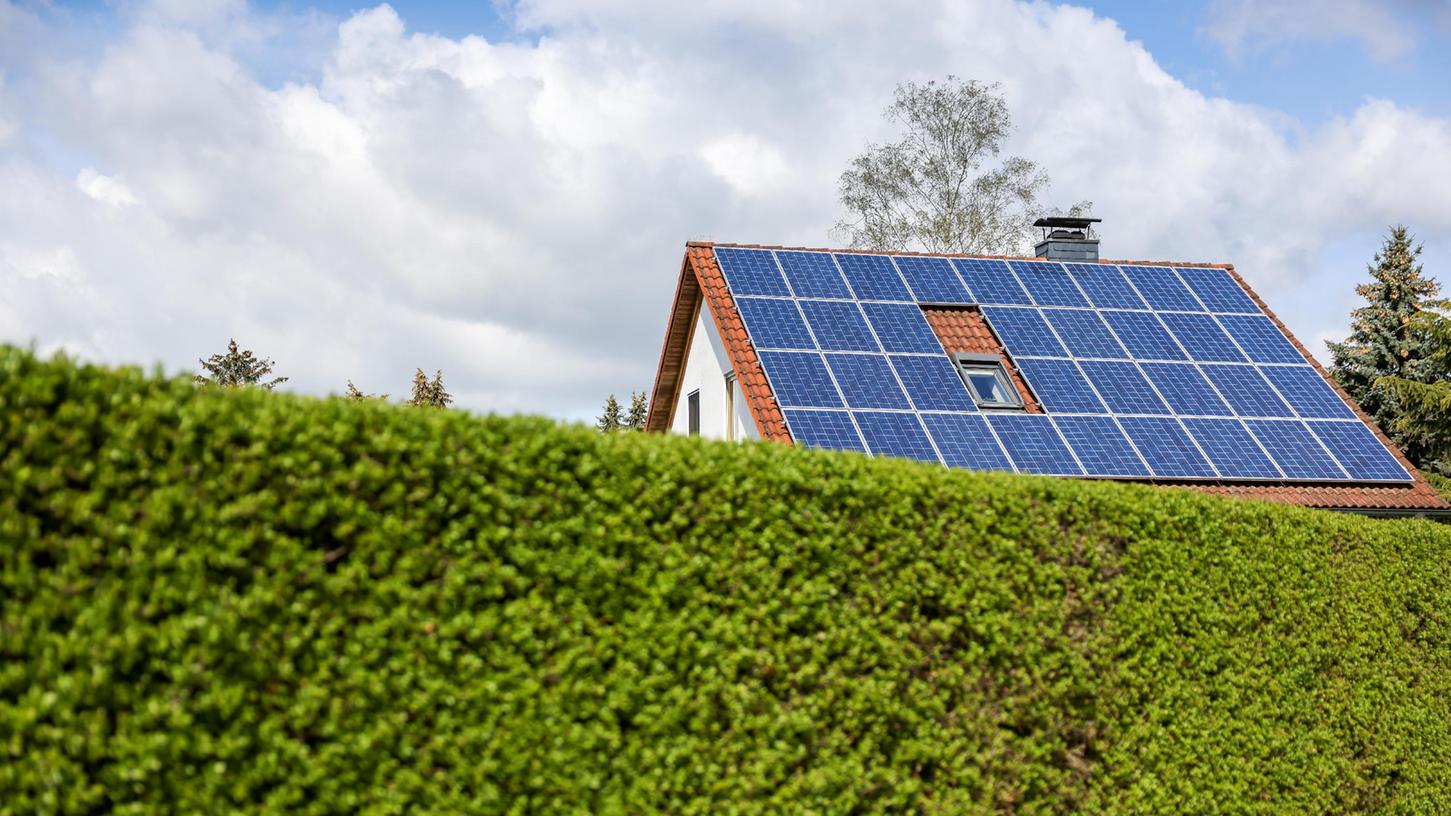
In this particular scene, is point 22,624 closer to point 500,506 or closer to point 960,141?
point 500,506

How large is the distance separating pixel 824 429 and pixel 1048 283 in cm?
762

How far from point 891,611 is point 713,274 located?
1312cm

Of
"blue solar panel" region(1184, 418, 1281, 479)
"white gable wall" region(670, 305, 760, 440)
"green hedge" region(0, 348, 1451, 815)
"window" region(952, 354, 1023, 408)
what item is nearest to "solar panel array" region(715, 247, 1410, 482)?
"blue solar panel" region(1184, 418, 1281, 479)

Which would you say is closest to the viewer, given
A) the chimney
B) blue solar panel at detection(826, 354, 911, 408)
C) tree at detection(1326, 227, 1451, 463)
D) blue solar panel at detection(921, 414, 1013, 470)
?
blue solar panel at detection(921, 414, 1013, 470)

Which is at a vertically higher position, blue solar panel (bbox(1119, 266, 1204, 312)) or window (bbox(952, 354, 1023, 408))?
blue solar panel (bbox(1119, 266, 1204, 312))

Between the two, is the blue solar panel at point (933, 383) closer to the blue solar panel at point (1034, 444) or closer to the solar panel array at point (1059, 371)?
the solar panel array at point (1059, 371)

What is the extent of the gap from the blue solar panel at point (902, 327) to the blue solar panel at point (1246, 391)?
477cm

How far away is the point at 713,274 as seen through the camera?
63.0ft

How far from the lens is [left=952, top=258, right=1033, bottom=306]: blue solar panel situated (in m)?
20.0

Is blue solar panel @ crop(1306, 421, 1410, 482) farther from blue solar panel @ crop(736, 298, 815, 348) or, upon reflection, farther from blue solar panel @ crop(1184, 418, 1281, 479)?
blue solar panel @ crop(736, 298, 815, 348)

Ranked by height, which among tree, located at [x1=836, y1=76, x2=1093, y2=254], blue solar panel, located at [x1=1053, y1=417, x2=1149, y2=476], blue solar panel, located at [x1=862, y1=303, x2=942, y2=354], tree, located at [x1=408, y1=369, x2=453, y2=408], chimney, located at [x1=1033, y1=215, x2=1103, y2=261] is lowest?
blue solar panel, located at [x1=1053, y1=417, x2=1149, y2=476]

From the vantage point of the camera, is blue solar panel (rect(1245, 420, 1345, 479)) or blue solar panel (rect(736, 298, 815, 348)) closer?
blue solar panel (rect(736, 298, 815, 348))

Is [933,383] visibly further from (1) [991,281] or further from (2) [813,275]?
(1) [991,281]

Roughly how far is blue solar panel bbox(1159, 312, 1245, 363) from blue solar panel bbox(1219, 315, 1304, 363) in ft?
0.97
